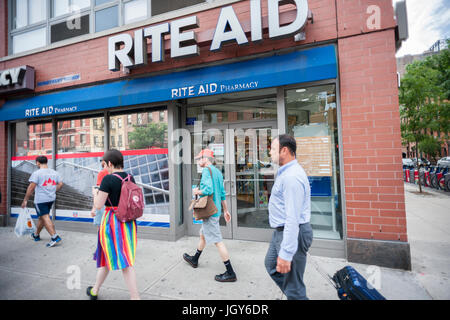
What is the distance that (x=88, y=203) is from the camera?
605 cm

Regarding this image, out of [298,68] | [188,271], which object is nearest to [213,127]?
[298,68]

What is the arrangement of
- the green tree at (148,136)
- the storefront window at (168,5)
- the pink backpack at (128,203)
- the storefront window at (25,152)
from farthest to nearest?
the storefront window at (25,152), the green tree at (148,136), the storefront window at (168,5), the pink backpack at (128,203)

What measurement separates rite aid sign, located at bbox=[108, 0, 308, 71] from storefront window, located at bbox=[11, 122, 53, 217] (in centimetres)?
316

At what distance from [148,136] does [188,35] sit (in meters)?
2.34

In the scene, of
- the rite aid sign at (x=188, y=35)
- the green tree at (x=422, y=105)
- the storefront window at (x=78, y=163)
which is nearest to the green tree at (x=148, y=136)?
the storefront window at (x=78, y=163)

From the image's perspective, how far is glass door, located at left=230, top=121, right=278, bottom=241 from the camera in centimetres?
503

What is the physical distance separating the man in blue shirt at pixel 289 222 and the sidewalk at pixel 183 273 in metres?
0.98

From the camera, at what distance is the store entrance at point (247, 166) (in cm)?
498

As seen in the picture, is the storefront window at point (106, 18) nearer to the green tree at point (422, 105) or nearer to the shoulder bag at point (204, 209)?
the shoulder bag at point (204, 209)

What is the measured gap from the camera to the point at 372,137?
3875mm

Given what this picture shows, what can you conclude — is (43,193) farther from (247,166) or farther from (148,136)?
(247,166)

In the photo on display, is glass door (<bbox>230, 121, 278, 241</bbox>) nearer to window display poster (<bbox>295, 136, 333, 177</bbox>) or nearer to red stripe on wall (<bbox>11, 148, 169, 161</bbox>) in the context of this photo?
window display poster (<bbox>295, 136, 333, 177</bbox>)

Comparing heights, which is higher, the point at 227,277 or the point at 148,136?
the point at 148,136

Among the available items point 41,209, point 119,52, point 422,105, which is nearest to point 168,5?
point 119,52
